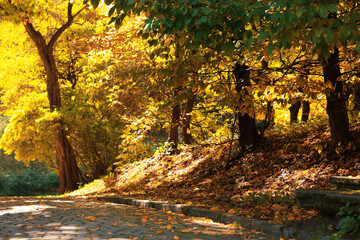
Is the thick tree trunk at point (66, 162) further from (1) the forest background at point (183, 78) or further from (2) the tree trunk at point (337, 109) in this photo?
(2) the tree trunk at point (337, 109)

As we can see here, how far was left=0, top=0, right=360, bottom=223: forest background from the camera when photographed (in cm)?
444

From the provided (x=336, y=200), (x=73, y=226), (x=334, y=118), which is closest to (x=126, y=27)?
(x=334, y=118)

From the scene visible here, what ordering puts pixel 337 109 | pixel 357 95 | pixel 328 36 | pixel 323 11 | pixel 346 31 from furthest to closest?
pixel 357 95
pixel 337 109
pixel 346 31
pixel 328 36
pixel 323 11

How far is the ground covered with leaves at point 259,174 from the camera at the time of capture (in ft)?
21.6

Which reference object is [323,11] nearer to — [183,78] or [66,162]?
[183,78]

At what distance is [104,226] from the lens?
5621 mm

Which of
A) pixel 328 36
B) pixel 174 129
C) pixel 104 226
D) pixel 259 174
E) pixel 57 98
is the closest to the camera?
pixel 328 36

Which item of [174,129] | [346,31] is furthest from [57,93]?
[346,31]

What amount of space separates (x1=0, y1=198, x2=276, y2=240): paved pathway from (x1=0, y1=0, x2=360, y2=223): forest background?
2327 millimetres

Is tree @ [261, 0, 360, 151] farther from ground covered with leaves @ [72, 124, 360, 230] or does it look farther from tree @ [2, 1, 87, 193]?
tree @ [2, 1, 87, 193]

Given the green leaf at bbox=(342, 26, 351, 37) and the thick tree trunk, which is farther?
the thick tree trunk

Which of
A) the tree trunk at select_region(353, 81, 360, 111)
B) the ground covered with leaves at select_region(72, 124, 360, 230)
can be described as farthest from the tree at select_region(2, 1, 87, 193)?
the tree trunk at select_region(353, 81, 360, 111)

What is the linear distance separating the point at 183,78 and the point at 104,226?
2.78 metres

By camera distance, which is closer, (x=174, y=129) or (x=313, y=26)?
(x=313, y=26)
